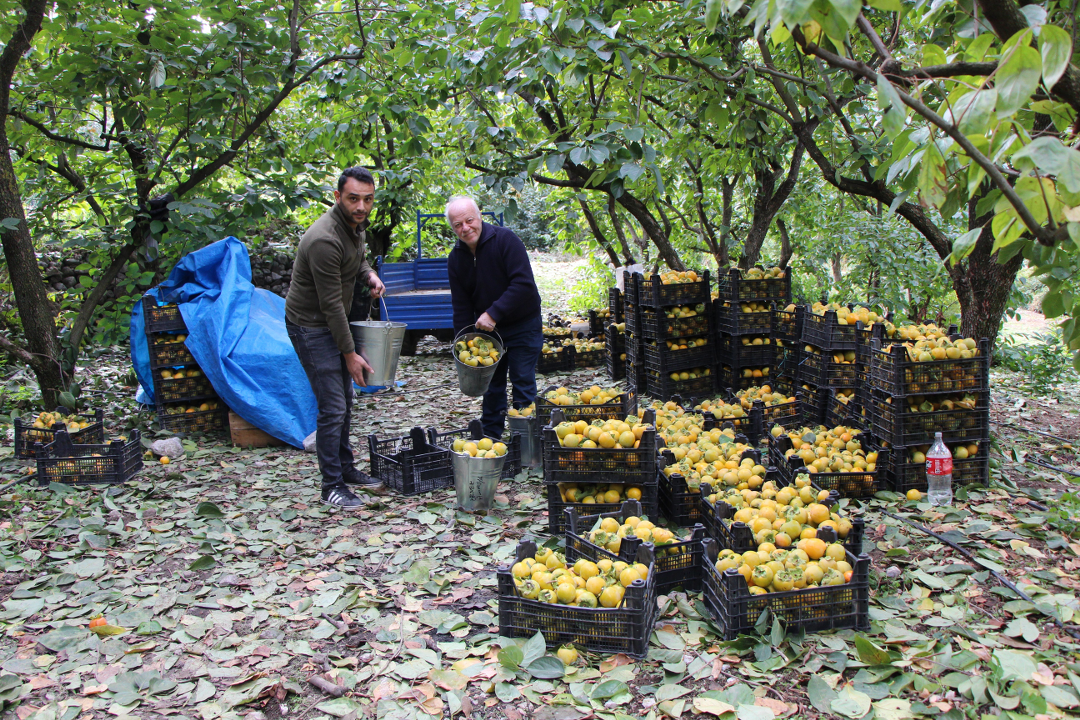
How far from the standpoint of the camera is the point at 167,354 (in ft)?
20.6

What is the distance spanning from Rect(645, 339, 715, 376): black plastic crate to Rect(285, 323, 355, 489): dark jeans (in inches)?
128

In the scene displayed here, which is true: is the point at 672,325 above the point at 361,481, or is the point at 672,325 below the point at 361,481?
above

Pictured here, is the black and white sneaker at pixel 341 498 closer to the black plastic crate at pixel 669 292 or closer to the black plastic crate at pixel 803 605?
the black plastic crate at pixel 803 605

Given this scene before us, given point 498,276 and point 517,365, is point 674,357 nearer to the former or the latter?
point 517,365

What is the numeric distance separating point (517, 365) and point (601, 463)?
1857 millimetres

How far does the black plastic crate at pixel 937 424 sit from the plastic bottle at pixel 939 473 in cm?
15

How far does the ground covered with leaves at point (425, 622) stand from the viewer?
261cm

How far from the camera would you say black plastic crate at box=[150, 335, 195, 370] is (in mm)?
6234

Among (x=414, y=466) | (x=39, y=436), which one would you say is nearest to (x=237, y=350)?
(x=39, y=436)

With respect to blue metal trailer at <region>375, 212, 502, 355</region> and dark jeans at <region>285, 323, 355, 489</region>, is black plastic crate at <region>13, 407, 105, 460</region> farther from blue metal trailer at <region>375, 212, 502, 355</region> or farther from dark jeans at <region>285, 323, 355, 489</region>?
blue metal trailer at <region>375, 212, 502, 355</region>

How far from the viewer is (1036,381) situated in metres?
9.34

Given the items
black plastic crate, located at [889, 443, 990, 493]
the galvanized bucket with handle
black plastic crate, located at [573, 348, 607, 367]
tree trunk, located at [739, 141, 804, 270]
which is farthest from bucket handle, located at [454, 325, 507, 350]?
black plastic crate, located at [573, 348, 607, 367]

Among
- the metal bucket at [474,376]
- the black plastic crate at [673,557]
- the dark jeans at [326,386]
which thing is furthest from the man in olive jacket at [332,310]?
the black plastic crate at [673,557]

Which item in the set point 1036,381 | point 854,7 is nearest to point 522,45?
point 854,7
